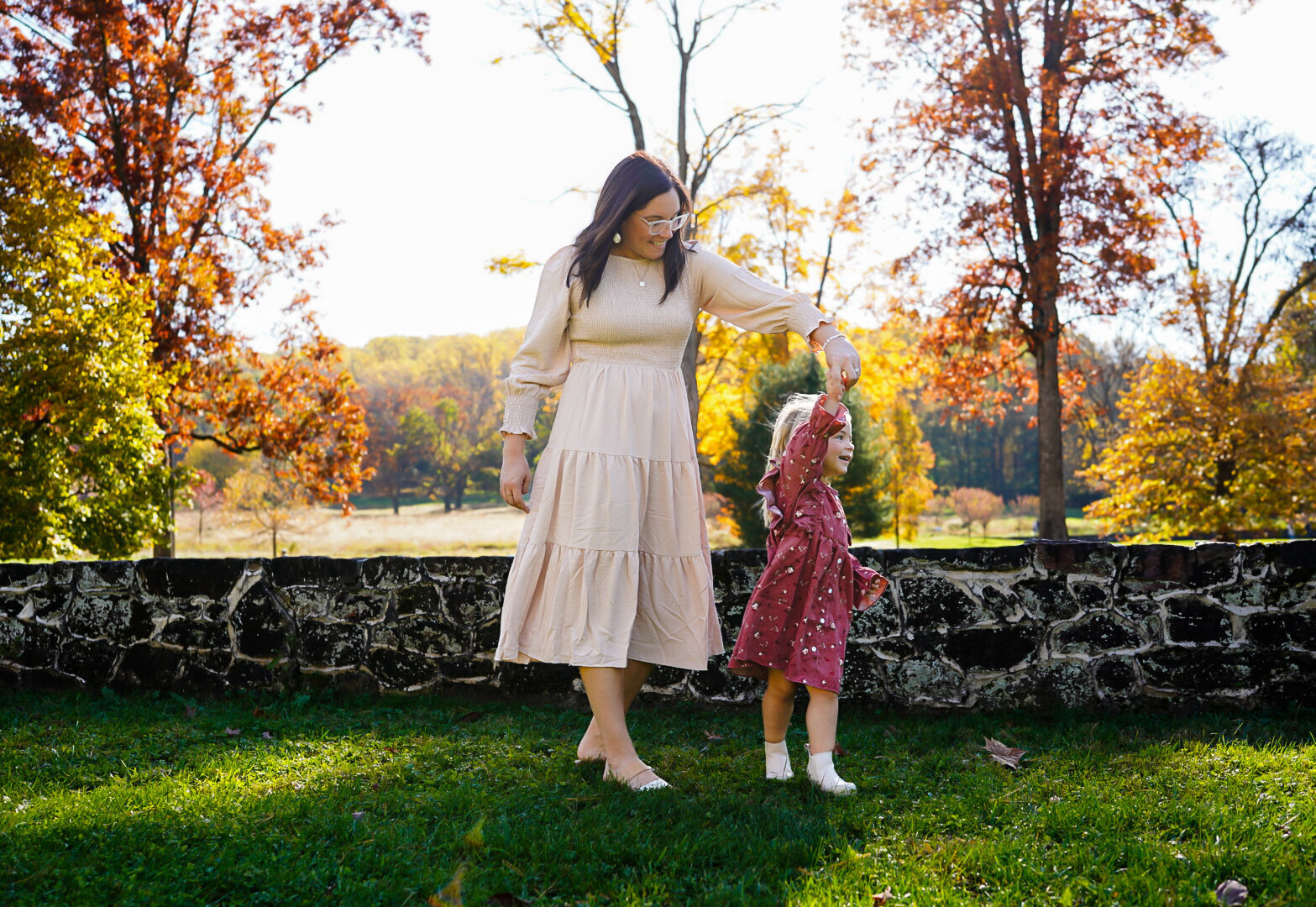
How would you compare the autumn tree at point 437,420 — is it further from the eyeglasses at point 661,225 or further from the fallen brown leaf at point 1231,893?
the fallen brown leaf at point 1231,893

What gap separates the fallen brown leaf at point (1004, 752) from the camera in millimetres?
3268

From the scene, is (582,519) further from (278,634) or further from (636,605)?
(278,634)

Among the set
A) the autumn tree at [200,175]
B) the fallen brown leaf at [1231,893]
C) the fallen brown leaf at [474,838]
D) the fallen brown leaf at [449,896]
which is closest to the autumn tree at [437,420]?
the autumn tree at [200,175]

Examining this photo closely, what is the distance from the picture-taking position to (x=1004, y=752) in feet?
11.2

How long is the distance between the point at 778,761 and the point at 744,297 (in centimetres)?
157

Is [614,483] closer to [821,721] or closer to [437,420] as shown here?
[821,721]

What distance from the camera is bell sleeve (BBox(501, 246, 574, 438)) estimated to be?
313 cm

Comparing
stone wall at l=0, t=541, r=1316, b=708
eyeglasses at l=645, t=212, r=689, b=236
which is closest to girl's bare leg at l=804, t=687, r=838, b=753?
stone wall at l=0, t=541, r=1316, b=708

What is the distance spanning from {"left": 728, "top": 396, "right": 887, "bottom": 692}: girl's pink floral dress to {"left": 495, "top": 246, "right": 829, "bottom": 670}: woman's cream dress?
0.18m

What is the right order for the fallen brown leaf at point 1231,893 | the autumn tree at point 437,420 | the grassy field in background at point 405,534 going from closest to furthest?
the fallen brown leaf at point 1231,893, the grassy field in background at point 405,534, the autumn tree at point 437,420

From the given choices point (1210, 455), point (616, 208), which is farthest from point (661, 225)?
point (1210, 455)

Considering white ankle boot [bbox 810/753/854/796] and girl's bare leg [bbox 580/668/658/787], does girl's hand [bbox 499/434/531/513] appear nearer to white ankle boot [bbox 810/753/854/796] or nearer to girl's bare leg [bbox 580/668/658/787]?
girl's bare leg [bbox 580/668/658/787]

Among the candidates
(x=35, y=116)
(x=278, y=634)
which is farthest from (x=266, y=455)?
(x=278, y=634)

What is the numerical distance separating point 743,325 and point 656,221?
18.6 inches
